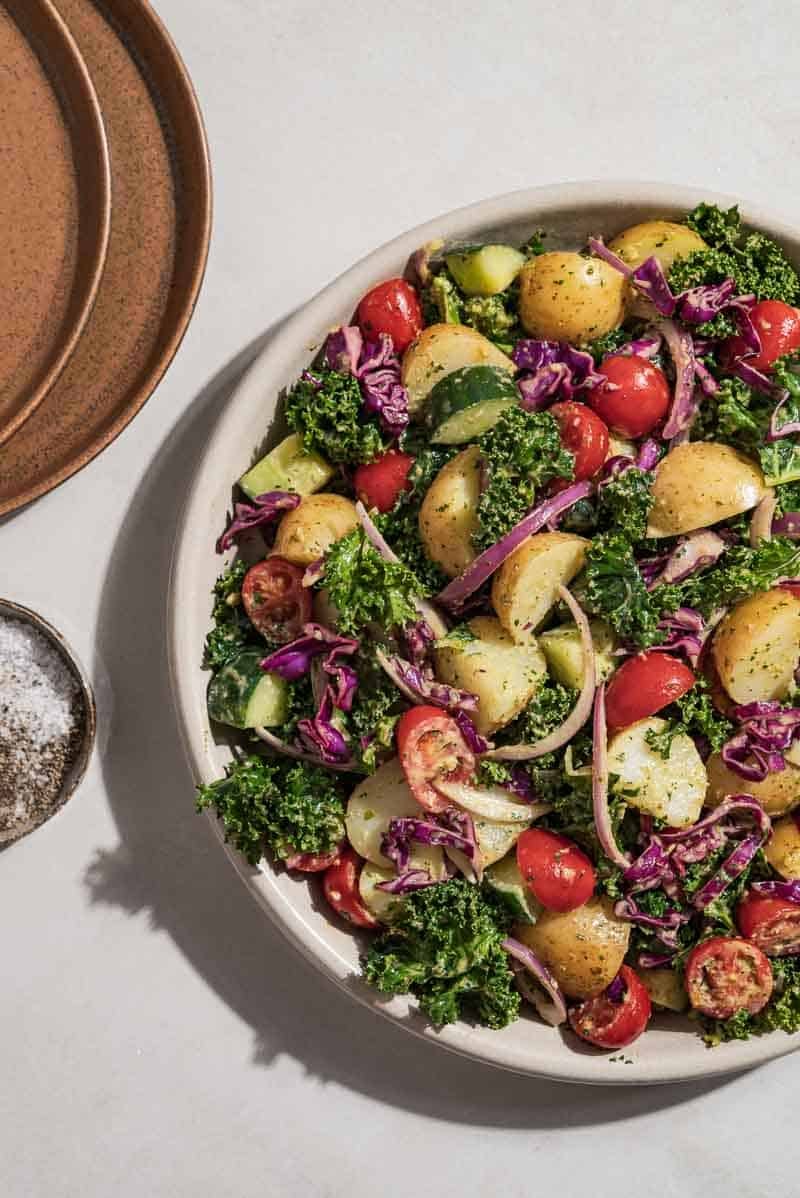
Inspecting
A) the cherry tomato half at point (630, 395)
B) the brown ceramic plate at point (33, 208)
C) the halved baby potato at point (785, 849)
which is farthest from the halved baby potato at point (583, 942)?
the brown ceramic plate at point (33, 208)

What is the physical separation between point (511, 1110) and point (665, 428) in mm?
2225

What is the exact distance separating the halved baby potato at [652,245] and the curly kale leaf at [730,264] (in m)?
0.03

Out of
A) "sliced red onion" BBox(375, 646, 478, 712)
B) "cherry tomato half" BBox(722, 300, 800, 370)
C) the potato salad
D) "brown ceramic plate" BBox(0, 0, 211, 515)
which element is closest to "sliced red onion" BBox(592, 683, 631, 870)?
the potato salad

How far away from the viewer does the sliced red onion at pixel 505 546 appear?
9.65ft

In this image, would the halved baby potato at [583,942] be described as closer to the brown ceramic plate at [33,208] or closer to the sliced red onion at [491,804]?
the sliced red onion at [491,804]

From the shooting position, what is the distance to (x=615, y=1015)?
3100 millimetres

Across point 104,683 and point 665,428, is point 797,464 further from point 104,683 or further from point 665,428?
point 104,683

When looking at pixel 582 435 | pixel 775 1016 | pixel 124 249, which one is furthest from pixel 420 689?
pixel 124 249

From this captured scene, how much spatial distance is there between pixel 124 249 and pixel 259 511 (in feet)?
2.95

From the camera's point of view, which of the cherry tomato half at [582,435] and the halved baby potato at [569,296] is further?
the halved baby potato at [569,296]

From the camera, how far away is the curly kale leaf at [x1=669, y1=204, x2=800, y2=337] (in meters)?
3.13

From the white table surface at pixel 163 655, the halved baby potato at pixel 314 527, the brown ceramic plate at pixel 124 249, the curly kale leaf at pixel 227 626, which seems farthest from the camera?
the white table surface at pixel 163 655

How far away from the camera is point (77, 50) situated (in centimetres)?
305

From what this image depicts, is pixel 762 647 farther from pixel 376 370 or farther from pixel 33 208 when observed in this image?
pixel 33 208
